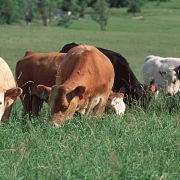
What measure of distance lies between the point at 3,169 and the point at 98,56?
3.97 metres

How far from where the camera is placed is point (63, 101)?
27.2 ft

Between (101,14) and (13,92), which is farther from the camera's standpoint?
(101,14)

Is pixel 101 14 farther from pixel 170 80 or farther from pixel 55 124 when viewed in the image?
pixel 55 124

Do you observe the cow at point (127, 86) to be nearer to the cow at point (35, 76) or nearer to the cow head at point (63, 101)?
the cow at point (35, 76)

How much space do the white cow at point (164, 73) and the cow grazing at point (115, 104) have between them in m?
2.35

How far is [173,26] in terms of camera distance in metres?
70.1

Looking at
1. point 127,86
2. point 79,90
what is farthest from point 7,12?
point 79,90

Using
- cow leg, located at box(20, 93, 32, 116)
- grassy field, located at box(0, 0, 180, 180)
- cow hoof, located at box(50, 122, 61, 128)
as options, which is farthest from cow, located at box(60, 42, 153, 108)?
cow hoof, located at box(50, 122, 61, 128)

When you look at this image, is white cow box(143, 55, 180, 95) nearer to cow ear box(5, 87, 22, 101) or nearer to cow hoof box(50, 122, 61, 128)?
cow ear box(5, 87, 22, 101)

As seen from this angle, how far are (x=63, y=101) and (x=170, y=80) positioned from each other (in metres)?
5.35

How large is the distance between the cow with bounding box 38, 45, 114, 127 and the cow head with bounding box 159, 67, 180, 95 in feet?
10.7

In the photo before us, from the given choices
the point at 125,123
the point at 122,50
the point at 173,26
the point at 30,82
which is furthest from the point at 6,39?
the point at 125,123

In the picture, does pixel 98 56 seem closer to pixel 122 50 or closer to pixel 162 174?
pixel 162 174

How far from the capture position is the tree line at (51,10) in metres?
80.1
